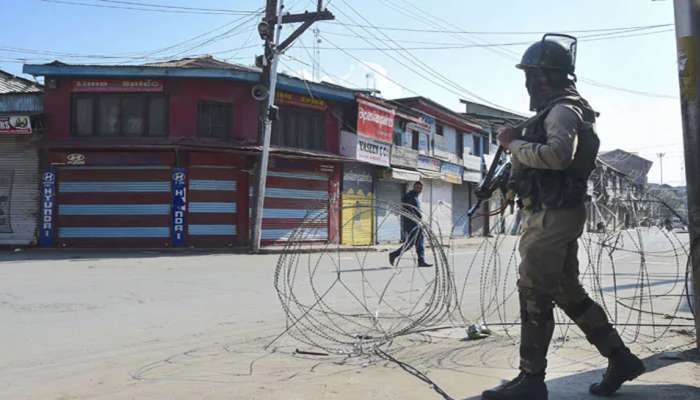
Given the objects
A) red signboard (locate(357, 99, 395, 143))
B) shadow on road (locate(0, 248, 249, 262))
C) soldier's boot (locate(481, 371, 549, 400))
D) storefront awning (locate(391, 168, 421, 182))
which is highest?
red signboard (locate(357, 99, 395, 143))

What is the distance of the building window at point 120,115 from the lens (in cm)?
1889

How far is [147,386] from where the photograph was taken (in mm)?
3691

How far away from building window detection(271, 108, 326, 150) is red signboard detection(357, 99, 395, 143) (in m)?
1.53

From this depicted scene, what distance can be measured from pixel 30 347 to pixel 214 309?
90.1 inches

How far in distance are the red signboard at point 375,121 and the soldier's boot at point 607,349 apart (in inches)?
753

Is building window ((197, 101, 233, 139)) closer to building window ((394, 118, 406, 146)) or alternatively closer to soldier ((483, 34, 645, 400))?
building window ((394, 118, 406, 146))

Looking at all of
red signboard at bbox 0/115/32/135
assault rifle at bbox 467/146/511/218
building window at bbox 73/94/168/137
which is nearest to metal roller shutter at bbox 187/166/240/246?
building window at bbox 73/94/168/137

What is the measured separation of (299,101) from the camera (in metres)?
21.1

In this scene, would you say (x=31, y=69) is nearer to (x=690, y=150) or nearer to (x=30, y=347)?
(x=30, y=347)

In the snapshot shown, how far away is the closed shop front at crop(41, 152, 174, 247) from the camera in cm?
1872

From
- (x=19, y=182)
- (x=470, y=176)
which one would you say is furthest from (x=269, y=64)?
(x=470, y=176)

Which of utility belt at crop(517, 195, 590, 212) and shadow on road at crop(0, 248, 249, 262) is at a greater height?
utility belt at crop(517, 195, 590, 212)

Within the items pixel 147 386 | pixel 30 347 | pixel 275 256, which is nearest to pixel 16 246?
pixel 275 256

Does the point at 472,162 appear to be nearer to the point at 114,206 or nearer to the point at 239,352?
the point at 114,206
